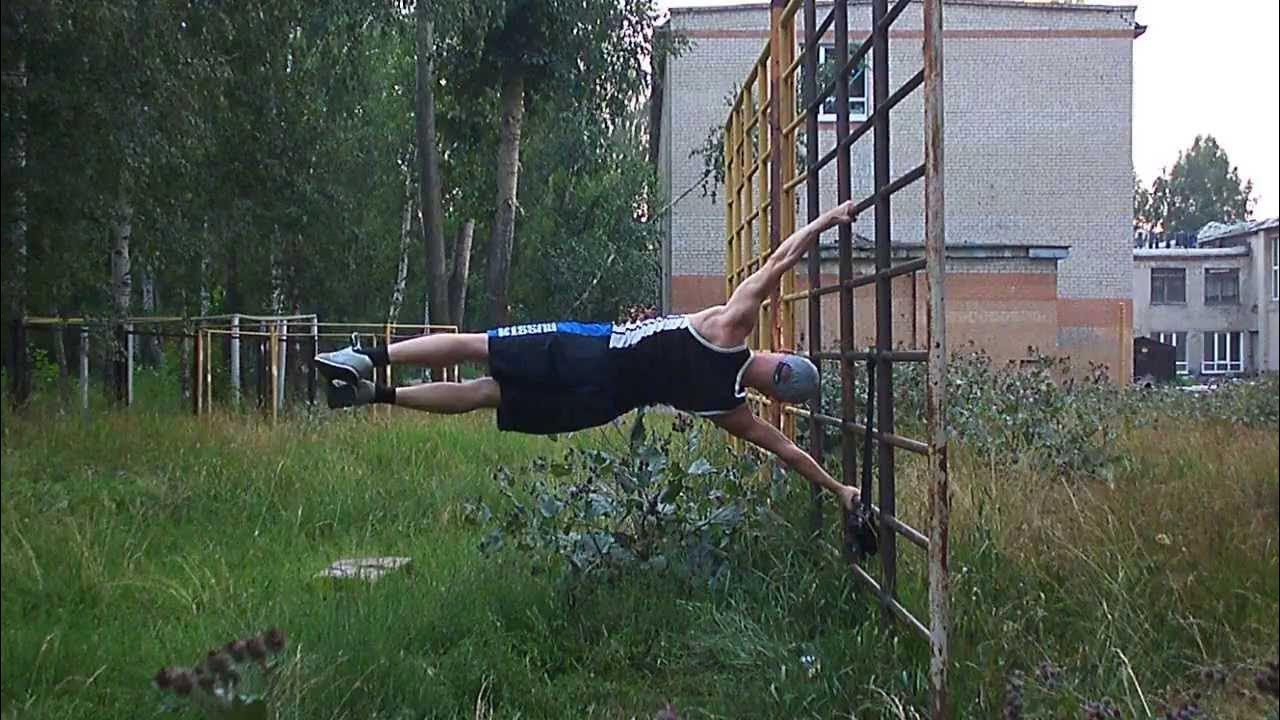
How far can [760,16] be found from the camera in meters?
22.9

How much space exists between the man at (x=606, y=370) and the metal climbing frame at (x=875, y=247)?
0.86 feet

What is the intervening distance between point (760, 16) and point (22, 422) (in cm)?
2162

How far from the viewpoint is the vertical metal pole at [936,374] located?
3.81 metres

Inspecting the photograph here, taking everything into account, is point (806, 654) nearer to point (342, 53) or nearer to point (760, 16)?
point (342, 53)

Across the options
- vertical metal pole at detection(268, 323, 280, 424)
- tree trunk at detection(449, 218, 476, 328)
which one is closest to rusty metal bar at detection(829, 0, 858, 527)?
vertical metal pole at detection(268, 323, 280, 424)

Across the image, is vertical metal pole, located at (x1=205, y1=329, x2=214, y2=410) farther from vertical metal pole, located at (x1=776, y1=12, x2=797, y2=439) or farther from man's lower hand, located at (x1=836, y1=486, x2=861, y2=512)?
vertical metal pole, located at (x1=776, y1=12, x2=797, y2=439)

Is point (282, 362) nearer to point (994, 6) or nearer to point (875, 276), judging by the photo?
point (875, 276)

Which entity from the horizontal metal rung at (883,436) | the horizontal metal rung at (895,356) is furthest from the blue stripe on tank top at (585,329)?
the horizontal metal rung at (883,436)

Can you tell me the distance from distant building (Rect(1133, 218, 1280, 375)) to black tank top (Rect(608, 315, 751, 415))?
60.1 inches

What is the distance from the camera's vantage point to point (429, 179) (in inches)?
467

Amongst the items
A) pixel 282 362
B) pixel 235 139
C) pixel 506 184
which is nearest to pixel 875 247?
pixel 235 139

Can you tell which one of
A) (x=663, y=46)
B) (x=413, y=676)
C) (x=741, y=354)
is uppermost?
(x=663, y=46)

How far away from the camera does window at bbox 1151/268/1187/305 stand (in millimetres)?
4535

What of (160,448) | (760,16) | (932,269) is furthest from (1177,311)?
(760,16)
